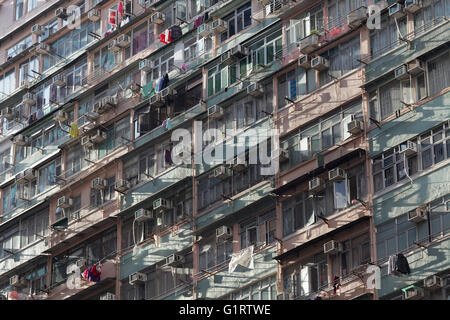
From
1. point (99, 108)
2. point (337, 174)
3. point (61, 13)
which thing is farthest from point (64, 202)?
point (337, 174)

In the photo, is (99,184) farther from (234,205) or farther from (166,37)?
(234,205)

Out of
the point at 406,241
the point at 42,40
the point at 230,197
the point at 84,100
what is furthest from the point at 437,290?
the point at 42,40

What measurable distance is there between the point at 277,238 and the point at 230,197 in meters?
2.56

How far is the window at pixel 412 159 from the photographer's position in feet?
115

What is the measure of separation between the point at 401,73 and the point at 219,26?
7918 millimetres

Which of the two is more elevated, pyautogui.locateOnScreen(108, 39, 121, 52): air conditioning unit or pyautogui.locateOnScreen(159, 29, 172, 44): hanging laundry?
pyautogui.locateOnScreen(108, 39, 121, 52): air conditioning unit

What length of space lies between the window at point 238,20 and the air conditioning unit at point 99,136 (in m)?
5.34

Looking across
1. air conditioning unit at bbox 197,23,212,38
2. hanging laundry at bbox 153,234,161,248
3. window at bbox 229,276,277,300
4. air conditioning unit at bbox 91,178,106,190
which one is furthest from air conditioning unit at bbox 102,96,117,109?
window at bbox 229,276,277,300

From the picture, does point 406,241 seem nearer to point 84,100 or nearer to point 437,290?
point 437,290

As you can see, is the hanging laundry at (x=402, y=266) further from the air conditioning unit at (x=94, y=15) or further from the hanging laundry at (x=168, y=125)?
the air conditioning unit at (x=94, y=15)

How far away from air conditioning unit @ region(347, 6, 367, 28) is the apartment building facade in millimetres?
51

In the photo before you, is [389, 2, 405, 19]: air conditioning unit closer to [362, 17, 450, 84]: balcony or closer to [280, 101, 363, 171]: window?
[362, 17, 450, 84]: balcony

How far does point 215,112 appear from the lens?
41094mm

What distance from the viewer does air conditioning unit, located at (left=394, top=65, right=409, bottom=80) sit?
36.5m
